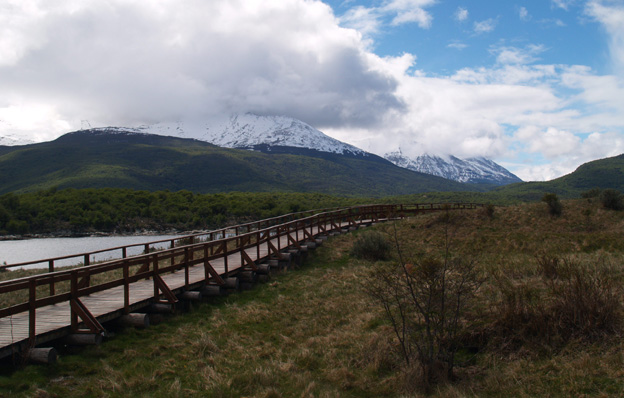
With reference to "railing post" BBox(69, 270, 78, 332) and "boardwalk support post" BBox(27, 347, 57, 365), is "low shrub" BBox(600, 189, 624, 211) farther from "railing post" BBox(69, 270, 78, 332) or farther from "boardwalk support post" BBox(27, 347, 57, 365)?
"boardwalk support post" BBox(27, 347, 57, 365)

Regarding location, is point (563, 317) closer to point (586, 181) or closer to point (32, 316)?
point (32, 316)

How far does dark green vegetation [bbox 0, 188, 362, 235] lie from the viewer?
72.9 m

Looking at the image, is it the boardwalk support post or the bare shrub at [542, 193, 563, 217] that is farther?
the bare shrub at [542, 193, 563, 217]

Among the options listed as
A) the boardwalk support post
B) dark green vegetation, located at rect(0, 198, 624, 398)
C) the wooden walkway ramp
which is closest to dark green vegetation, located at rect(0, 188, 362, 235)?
the wooden walkway ramp

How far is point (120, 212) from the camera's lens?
77688 millimetres

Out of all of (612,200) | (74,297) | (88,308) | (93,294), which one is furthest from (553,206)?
(74,297)

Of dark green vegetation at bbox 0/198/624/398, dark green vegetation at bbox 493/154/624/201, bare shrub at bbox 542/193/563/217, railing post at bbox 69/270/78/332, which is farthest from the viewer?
dark green vegetation at bbox 493/154/624/201

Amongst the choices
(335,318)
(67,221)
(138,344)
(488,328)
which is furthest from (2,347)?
(67,221)

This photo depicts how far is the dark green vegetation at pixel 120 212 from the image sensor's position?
239 feet

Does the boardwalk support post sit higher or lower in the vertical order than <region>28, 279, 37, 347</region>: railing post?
lower

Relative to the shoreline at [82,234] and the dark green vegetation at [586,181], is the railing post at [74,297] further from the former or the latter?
the dark green vegetation at [586,181]

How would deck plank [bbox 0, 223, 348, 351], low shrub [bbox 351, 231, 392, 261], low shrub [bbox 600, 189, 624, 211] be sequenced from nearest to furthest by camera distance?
deck plank [bbox 0, 223, 348, 351], low shrub [bbox 351, 231, 392, 261], low shrub [bbox 600, 189, 624, 211]

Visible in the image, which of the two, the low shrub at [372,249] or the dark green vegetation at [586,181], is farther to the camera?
the dark green vegetation at [586,181]

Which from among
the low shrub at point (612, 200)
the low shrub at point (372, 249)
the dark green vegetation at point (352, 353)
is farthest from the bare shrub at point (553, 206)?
the dark green vegetation at point (352, 353)
